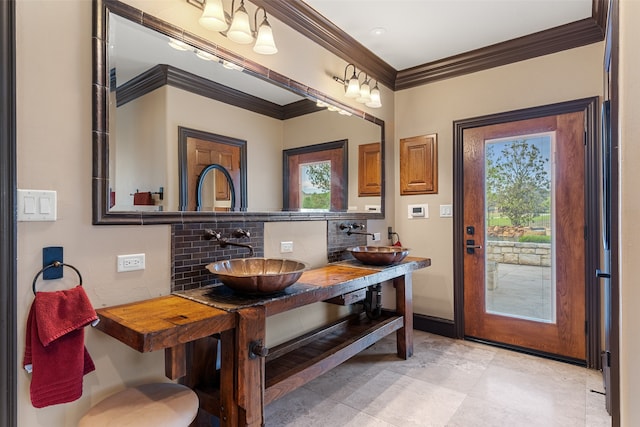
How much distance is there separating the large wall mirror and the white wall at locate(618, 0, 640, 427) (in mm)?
1846

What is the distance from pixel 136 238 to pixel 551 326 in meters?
3.23

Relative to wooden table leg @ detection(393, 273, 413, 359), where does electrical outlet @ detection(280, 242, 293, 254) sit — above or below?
above

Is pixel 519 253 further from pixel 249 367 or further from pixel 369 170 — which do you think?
pixel 249 367

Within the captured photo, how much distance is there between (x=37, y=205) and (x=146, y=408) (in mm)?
921

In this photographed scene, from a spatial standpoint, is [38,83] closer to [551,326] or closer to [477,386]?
[477,386]

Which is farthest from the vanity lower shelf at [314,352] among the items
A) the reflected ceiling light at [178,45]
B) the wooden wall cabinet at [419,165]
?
the reflected ceiling light at [178,45]

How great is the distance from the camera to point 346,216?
3141 mm

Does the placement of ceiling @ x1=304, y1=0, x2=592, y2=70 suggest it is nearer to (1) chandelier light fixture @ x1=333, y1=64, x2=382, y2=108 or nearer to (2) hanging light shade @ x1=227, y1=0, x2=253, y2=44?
(1) chandelier light fixture @ x1=333, y1=64, x2=382, y2=108

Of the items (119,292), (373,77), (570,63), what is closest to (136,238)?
(119,292)

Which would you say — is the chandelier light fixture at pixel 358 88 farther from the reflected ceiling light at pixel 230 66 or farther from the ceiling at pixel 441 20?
the reflected ceiling light at pixel 230 66

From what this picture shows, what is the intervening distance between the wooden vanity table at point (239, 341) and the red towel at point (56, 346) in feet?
0.41

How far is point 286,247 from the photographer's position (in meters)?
2.55

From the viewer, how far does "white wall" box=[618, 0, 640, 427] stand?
1.06m

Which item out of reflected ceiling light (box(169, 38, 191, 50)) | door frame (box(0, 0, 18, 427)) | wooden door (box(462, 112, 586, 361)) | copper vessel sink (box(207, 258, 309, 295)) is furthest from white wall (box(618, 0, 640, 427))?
door frame (box(0, 0, 18, 427))
